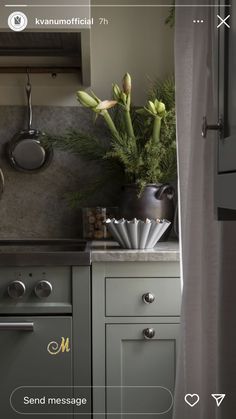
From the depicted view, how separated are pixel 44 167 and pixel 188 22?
0.81 metres

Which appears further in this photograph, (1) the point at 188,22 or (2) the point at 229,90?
(1) the point at 188,22

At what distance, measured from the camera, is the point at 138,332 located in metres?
1.56

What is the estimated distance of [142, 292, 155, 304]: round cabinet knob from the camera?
61.1 inches

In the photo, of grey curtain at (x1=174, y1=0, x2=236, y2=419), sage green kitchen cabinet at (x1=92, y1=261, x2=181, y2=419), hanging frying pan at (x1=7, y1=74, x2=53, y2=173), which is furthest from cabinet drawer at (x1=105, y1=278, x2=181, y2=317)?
hanging frying pan at (x1=7, y1=74, x2=53, y2=173)

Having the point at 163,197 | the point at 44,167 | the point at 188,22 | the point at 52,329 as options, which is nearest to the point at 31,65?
the point at 44,167

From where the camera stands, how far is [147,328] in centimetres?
156

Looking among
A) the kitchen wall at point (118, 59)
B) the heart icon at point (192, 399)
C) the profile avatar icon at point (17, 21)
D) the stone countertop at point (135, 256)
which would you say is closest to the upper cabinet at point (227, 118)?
the heart icon at point (192, 399)

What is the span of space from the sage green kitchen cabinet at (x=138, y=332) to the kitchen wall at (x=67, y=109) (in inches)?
19.2

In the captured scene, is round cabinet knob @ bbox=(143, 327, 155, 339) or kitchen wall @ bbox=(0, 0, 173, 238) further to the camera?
kitchen wall @ bbox=(0, 0, 173, 238)

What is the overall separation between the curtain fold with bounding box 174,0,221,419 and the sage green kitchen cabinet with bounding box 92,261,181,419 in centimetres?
27

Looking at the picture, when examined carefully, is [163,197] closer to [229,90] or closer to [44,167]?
[44,167]

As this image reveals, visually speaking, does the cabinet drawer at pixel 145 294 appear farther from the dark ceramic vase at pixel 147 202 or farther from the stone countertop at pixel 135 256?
the dark ceramic vase at pixel 147 202

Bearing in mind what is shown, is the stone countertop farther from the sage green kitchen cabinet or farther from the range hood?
the range hood

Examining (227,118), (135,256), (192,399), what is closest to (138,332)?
(135,256)
